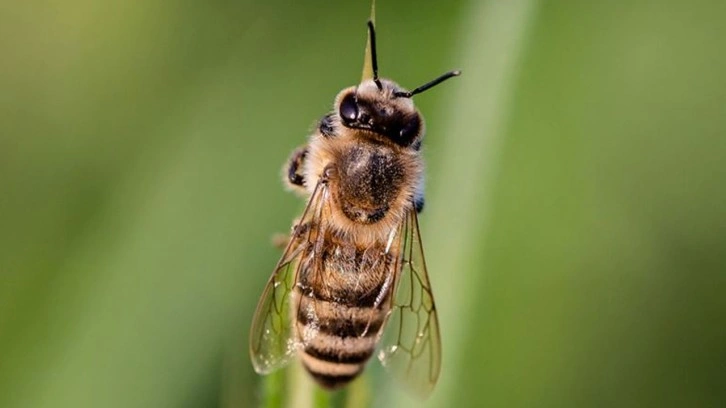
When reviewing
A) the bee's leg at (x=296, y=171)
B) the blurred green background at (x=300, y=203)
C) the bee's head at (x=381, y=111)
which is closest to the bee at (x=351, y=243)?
the bee's head at (x=381, y=111)

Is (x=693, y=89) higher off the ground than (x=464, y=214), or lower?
higher

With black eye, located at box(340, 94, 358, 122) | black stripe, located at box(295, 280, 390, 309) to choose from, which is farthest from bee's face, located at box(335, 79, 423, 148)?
black stripe, located at box(295, 280, 390, 309)

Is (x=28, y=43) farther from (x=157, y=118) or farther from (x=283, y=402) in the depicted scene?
(x=283, y=402)

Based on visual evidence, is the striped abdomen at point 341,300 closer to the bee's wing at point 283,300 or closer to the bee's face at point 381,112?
the bee's wing at point 283,300

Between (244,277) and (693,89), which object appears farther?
(693,89)

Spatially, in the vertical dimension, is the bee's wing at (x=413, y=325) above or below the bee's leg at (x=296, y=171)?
below

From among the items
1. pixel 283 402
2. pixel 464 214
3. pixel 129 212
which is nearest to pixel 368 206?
pixel 464 214

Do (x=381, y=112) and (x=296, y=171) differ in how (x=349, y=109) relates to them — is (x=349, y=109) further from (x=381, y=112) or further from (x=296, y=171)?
(x=296, y=171)

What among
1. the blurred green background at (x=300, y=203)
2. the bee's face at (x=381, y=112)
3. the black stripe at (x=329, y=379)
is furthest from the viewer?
the blurred green background at (x=300, y=203)
